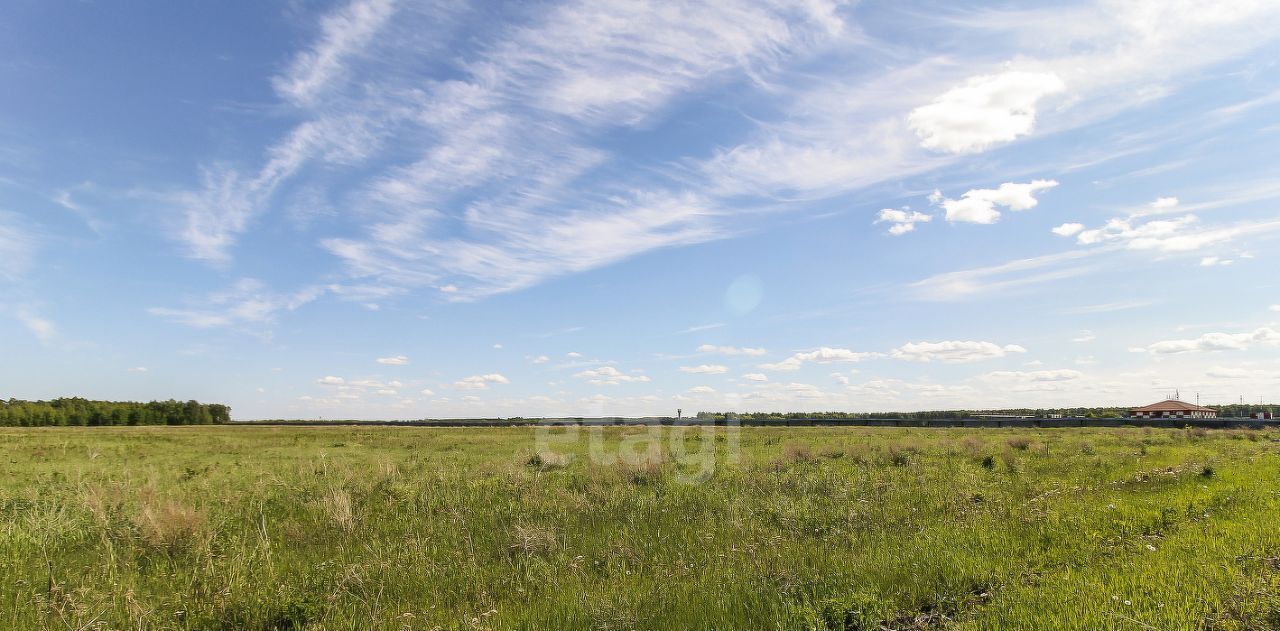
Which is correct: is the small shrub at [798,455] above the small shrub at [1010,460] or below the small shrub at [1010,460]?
above

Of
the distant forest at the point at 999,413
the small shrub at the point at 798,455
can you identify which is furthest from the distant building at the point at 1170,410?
the small shrub at the point at 798,455

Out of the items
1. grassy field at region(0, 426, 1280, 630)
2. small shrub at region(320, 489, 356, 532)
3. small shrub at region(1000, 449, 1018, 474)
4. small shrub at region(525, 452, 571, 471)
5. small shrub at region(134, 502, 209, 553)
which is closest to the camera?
grassy field at region(0, 426, 1280, 630)

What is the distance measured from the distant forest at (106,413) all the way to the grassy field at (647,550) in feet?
384

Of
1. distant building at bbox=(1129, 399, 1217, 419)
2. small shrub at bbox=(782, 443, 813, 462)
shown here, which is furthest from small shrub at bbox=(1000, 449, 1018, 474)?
distant building at bbox=(1129, 399, 1217, 419)

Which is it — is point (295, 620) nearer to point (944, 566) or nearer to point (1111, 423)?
point (944, 566)

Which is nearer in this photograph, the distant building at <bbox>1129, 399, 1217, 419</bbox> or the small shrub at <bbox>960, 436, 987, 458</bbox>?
the small shrub at <bbox>960, 436, 987, 458</bbox>

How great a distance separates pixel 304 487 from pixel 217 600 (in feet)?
30.9

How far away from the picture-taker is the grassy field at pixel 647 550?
7.29 metres

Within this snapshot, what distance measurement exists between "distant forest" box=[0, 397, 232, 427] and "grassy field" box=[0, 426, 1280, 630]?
117 meters

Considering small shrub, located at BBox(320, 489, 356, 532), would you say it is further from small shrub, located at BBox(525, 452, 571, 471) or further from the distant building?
the distant building

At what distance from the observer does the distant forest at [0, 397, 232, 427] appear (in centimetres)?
10138

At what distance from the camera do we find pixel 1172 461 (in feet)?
72.0

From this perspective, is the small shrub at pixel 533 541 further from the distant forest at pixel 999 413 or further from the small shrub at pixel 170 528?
the distant forest at pixel 999 413

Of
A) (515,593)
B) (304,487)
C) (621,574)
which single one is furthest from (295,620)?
(304,487)
